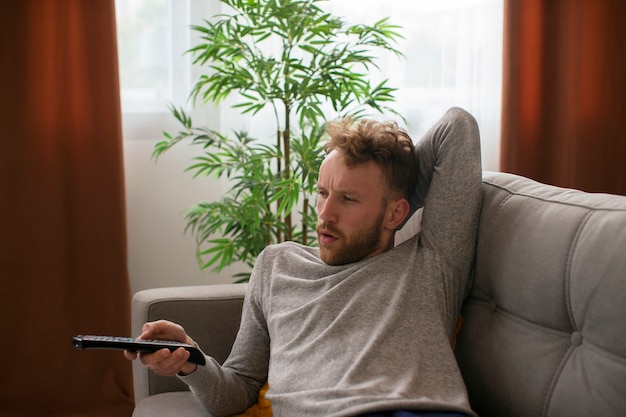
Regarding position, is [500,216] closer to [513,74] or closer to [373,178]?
[373,178]

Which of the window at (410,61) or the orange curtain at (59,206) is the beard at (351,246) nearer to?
the orange curtain at (59,206)

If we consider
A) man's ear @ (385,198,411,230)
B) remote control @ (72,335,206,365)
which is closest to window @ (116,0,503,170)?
man's ear @ (385,198,411,230)

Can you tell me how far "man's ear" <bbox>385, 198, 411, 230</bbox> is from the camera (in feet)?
5.66

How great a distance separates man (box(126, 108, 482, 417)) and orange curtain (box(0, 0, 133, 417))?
1.19 meters

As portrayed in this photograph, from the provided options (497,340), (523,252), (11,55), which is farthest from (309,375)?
(11,55)

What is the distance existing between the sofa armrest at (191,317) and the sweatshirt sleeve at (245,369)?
174mm

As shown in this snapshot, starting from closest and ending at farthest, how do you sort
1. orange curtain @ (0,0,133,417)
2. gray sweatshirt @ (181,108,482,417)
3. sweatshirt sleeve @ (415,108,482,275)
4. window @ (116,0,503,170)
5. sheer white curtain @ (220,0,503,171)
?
gray sweatshirt @ (181,108,482,417) < sweatshirt sleeve @ (415,108,482,275) < orange curtain @ (0,0,133,417) < window @ (116,0,503,170) < sheer white curtain @ (220,0,503,171)

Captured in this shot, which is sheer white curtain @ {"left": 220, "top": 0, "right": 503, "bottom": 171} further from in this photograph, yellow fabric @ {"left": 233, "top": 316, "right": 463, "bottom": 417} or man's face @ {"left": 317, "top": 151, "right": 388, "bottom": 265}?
yellow fabric @ {"left": 233, "top": 316, "right": 463, "bottom": 417}

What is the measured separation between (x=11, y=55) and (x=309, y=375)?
5.75 feet

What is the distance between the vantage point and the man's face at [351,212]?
1693 millimetres

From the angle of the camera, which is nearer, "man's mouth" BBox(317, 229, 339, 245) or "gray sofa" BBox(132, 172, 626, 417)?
"gray sofa" BBox(132, 172, 626, 417)

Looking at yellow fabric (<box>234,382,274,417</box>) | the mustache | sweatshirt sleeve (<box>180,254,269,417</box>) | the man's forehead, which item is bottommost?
yellow fabric (<box>234,382,274,417</box>)

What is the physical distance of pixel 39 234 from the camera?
9.11ft

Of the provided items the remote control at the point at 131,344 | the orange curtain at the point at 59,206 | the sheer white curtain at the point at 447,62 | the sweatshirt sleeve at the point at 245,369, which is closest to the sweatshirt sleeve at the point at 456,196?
the sweatshirt sleeve at the point at 245,369
